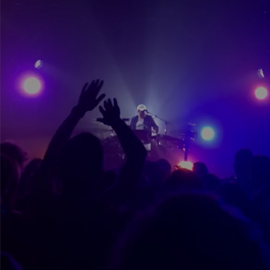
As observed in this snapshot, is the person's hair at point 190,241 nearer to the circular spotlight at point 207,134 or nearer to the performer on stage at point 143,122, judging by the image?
the performer on stage at point 143,122

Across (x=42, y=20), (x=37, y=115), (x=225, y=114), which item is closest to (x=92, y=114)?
(x=37, y=115)

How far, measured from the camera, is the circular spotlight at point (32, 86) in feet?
29.0

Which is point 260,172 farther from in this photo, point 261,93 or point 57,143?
point 261,93

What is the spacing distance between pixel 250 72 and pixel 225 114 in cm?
157

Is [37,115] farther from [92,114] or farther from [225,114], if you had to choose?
[225,114]

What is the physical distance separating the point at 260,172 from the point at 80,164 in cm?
244

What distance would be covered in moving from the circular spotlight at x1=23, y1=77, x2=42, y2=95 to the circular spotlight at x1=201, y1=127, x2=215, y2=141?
17.9ft

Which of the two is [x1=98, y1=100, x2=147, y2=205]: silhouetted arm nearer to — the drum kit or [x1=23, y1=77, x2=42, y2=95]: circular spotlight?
the drum kit

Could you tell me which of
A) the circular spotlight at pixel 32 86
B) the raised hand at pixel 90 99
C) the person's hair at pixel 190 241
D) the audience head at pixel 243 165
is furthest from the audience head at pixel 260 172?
the circular spotlight at pixel 32 86

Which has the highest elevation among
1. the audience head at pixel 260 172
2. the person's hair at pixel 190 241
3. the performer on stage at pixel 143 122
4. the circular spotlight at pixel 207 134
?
the circular spotlight at pixel 207 134

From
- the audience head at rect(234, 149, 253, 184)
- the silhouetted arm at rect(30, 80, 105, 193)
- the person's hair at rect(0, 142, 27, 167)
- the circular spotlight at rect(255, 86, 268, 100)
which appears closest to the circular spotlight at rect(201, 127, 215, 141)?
the circular spotlight at rect(255, 86, 268, 100)

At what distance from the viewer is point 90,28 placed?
28.4 feet

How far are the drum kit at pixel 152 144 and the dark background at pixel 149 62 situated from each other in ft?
4.61

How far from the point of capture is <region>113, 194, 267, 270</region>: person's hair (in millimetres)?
784
